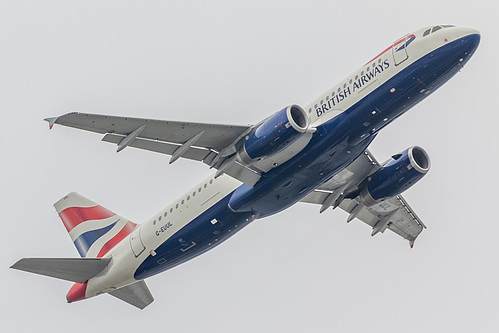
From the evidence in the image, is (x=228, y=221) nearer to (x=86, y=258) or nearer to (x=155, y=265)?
(x=155, y=265)

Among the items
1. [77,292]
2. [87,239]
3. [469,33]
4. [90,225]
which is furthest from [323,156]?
[87,239]

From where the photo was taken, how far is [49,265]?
1417 inches

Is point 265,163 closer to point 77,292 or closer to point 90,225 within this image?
point 77,292

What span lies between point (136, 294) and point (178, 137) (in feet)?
34.2

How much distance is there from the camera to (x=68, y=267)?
36.9m

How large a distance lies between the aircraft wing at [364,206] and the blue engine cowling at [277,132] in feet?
23.7

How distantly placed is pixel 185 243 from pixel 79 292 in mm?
6081

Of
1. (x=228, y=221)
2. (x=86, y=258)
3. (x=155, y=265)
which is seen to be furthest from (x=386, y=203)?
(x=86, y=258)

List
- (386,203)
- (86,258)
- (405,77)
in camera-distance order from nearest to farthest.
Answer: (405,77), (86,258), (386,203)

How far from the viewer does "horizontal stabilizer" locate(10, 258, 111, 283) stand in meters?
35.5

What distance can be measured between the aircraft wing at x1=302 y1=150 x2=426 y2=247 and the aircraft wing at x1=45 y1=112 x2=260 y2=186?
6029 millimetres

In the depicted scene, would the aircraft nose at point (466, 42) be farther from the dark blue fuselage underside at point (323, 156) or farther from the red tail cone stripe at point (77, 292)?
the red tail cone stripe at point (77, 292)

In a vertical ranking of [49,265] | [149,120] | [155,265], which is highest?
[149,120]

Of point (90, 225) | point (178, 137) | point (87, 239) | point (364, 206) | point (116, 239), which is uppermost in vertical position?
point (178, 137)
